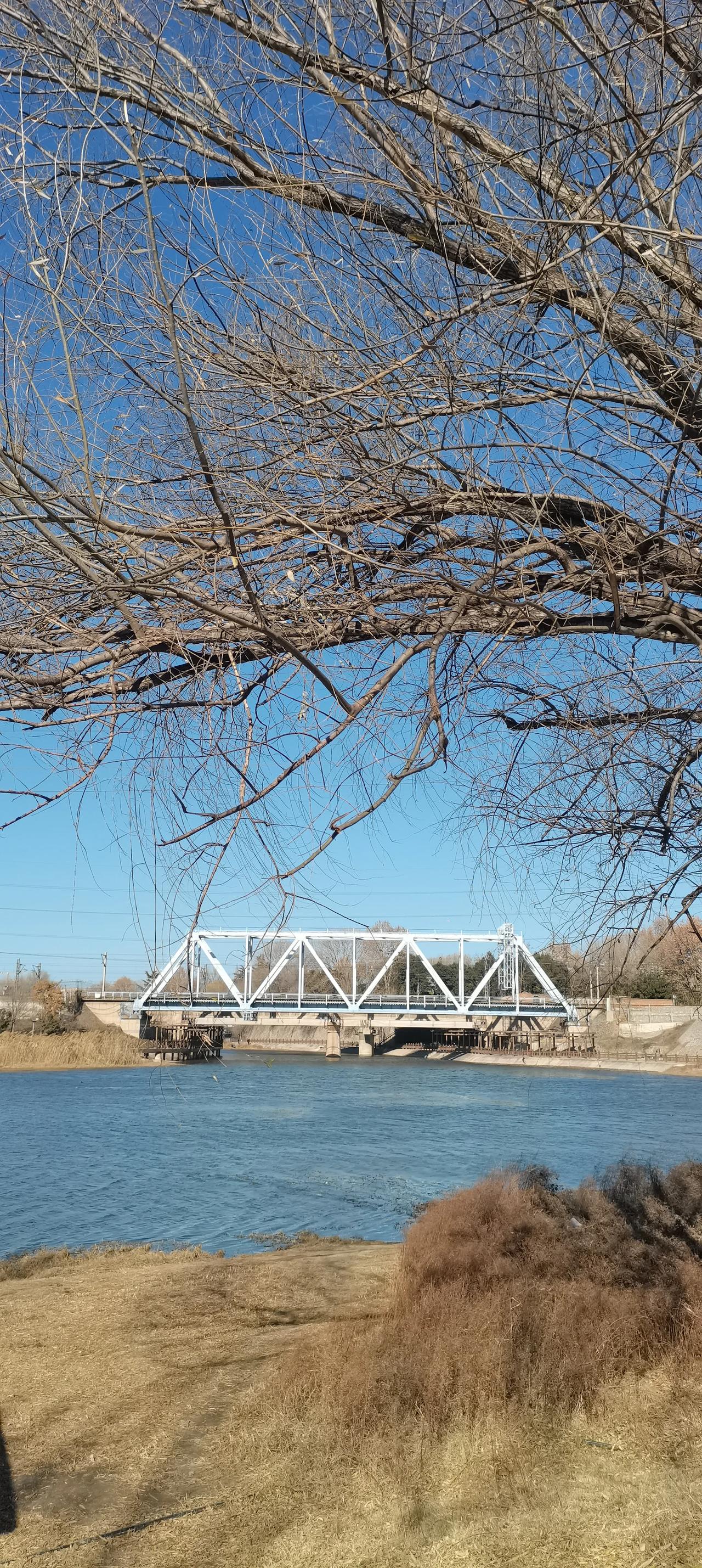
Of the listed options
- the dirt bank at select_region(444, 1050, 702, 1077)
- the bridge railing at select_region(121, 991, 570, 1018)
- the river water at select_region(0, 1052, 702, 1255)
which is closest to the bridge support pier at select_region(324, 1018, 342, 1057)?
the bridge railing at select_region(121, 991, 570, 1018)

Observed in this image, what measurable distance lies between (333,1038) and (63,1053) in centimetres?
1985

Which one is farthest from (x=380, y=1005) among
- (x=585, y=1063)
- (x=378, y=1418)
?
(x=378, y=1418)

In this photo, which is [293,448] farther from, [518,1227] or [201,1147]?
[201,1147]

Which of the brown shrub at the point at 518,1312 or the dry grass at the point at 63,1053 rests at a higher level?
the brown shrub at the point at 518,1312

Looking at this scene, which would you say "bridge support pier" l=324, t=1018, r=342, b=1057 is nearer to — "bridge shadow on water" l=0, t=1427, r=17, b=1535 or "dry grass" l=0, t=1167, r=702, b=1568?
"dry grass" l=0, t=1167, r=702, b=1568

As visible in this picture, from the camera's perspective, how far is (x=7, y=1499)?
15.5 feet

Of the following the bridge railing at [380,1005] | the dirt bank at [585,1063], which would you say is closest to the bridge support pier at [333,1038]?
the bridge railing at [380,1005]

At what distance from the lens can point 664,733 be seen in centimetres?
401

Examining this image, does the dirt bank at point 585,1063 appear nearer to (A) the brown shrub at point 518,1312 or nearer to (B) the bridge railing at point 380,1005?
(B) the bridge railing at point 380,1005

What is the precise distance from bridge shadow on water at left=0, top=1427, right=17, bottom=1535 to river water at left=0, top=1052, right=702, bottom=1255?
5.87 feet

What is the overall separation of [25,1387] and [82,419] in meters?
6.13

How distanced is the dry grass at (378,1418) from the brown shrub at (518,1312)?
2 centimetres

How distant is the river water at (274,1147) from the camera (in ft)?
46.4

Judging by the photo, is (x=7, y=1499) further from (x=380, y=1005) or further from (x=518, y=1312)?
(x=380, y=1005)
